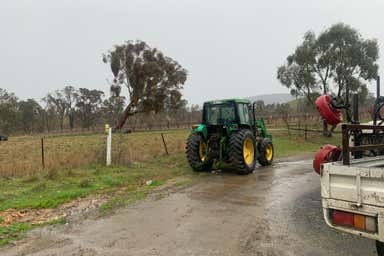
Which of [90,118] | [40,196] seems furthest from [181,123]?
[40,196]

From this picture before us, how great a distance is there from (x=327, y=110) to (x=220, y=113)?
5.86 metres

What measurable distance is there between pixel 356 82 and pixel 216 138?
19665 mm

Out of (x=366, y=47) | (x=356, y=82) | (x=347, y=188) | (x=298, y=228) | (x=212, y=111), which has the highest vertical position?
(x=366, y=47)

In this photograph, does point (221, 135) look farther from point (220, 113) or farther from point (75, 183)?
point (75, 183)

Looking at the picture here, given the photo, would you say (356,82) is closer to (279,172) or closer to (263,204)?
(279,172)

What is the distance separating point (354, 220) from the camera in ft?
9.94

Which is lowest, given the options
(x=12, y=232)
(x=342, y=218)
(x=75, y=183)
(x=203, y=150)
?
(x=12, y=232)

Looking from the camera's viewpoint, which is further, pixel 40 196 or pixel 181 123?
pixel 181 123

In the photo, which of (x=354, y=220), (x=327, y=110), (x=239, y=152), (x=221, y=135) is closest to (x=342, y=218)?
(x=354, y=220)

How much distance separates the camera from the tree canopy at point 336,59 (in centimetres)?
2428

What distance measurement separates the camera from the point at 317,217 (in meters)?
5.14

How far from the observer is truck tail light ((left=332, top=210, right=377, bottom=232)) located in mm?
2908

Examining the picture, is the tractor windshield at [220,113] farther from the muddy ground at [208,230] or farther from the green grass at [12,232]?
the green grass at [12,232]

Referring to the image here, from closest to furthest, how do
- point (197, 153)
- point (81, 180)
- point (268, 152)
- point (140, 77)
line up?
point (81, 180) → point (197, 153) → point (268, 152) → point (140, 77)
